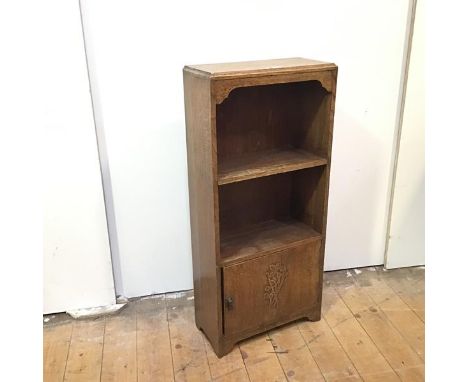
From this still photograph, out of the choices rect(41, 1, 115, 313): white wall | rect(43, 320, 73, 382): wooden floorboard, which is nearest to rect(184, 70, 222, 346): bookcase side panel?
rect(41, 1, 115, 313): white wall

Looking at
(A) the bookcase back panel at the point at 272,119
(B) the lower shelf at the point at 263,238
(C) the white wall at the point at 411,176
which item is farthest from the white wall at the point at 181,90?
(B) the lower shelf at the point at 263,238

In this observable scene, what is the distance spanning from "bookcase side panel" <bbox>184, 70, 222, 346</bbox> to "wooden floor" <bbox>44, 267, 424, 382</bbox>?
0.48ft

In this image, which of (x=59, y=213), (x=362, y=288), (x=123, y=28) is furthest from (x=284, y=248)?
(x=123, y=28)

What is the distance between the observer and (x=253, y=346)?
75.7 inches

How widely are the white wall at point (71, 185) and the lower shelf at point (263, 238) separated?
0.59 m

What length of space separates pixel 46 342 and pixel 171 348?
0.56 meters

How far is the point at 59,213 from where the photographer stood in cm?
194

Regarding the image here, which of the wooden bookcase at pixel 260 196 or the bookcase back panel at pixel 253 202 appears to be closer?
the wooden bookcase at pixel 260 196

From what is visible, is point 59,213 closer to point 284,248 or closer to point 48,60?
point 48,60

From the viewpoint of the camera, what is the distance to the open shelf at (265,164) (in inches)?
65.1

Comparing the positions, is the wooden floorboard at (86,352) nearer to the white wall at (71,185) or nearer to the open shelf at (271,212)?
the white wall at (71,185)

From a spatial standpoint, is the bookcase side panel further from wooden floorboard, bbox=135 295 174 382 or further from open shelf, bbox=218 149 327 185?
wooden floorboard, bbox=135 295 174 382

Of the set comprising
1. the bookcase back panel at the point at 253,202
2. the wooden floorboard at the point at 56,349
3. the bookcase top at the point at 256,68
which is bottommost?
the wooden floorboard at the point at 56,349

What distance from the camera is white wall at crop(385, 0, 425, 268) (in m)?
2.06
